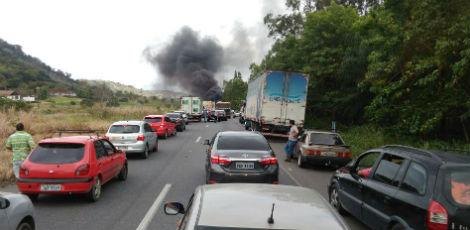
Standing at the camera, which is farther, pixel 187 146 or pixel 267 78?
pixel 267 78

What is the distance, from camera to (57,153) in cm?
1090

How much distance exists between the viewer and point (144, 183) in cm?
1359

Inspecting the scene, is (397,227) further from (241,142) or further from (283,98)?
(283,98)

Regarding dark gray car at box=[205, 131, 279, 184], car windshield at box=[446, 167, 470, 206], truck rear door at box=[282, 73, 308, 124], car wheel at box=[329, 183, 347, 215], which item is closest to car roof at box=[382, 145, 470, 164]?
car windshield at box=[446, 167, 470, 206]

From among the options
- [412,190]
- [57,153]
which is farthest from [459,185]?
[57,153]

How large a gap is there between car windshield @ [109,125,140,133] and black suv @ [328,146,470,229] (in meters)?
11.9

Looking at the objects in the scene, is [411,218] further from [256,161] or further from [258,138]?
[258,138]

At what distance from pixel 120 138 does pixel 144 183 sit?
237 inches

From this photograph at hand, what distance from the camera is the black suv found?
6.01 meters

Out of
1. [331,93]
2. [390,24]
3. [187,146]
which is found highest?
[390,24]

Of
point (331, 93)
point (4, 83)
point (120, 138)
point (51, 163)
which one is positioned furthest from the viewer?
point (4, 83)

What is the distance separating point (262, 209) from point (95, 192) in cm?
793

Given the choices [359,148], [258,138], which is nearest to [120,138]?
[258,138]

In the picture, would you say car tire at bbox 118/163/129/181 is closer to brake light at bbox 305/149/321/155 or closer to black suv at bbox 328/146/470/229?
brake light at bbox 305/149/321/155
